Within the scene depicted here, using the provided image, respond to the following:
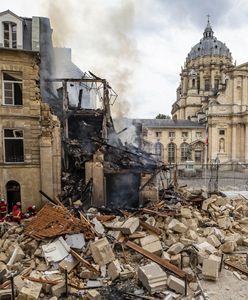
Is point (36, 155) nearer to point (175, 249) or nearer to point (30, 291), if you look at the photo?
point (30, 291)

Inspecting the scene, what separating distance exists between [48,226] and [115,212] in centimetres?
372

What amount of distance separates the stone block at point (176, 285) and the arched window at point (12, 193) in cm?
1003

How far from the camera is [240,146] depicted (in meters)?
54.5

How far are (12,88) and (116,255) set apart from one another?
10359 mm

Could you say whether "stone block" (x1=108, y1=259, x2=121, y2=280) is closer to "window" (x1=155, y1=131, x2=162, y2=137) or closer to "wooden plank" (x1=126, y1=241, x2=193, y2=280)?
"wooden plank" (x1=126, y1=241, x2=193, y2=280)

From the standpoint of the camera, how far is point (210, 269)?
8.78 meters

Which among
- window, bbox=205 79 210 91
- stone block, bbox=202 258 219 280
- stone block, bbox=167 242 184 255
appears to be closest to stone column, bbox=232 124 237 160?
window, bbox=205 79 210 91

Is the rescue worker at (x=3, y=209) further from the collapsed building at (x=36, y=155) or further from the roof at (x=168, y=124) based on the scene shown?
the roof at (x=168, y=124)


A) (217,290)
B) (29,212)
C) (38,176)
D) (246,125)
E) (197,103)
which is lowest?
(217,290)

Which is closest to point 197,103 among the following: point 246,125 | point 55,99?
point 246,125

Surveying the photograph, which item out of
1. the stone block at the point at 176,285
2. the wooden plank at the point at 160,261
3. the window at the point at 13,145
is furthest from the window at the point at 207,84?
the stone block at the point at 176,285

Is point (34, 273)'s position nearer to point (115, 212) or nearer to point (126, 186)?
point (115, 212)

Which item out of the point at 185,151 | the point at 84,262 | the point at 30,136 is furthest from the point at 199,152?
the point at 84,262

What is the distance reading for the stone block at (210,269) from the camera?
873 cm
